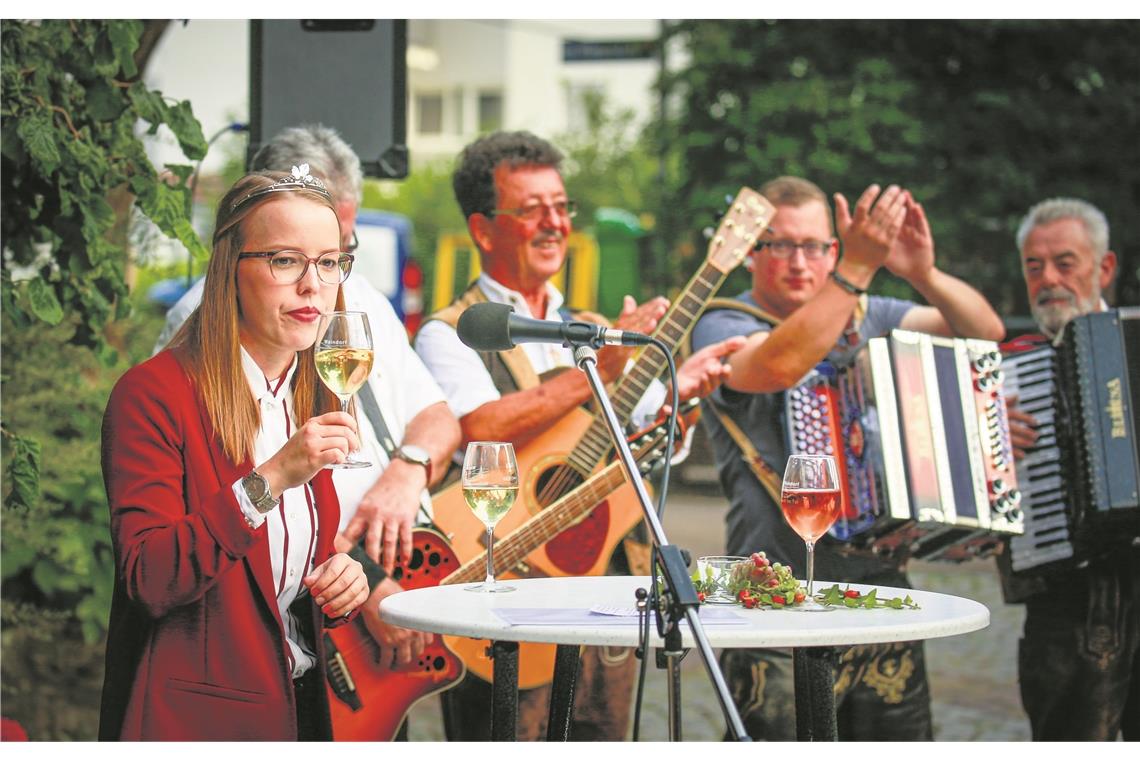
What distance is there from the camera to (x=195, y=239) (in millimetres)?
3973

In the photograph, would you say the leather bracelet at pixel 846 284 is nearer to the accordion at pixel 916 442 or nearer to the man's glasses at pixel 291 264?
the accordion at pixel 916 442

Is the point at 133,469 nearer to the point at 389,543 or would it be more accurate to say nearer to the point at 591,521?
the point at 389,543

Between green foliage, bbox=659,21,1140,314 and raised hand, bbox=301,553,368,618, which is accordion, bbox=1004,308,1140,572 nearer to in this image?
raised hand, bbox=301,553,368,618

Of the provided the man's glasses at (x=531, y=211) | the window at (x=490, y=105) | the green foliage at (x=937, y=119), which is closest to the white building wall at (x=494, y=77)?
the window at (x=490, y=105)

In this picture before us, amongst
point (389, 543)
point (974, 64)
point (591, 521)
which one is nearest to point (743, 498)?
point (591, 521)

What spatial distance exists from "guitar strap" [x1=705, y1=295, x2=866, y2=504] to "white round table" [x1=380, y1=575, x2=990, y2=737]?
1127 mm

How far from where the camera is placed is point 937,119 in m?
11.6

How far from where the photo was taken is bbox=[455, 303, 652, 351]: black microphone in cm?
278

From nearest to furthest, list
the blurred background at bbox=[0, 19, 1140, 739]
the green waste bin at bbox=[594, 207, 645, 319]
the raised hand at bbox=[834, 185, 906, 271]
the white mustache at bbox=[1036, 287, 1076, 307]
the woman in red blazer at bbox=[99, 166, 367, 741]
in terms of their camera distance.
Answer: the woman in red blazer at bbox=[99, 166, 367, 741] < the blurred background at bbox=[0, 19, 1140, 739] < the raised hand at bbox=[834, 185, 906, 271] < the white mustache at bbox=[1036, 287, 1076, 307] < the green waste bin at bbox=[594, 207, 645, 319]

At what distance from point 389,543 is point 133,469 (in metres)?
0.89

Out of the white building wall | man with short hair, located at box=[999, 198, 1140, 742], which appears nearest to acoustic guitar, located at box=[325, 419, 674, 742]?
man with short hair, located at box=[999, 198, 1140, 742]

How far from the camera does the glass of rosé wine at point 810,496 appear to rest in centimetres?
311

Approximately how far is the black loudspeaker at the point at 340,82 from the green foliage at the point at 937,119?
6.54 meters

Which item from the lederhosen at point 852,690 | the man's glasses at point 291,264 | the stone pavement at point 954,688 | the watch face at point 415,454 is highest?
the man's glasses at point 291,264
